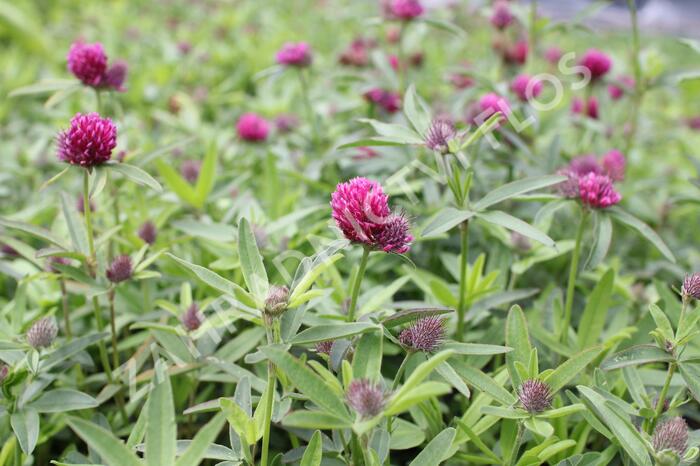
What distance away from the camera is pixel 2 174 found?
2.07 meters

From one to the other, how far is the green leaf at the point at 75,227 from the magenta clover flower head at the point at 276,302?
569 millimetres

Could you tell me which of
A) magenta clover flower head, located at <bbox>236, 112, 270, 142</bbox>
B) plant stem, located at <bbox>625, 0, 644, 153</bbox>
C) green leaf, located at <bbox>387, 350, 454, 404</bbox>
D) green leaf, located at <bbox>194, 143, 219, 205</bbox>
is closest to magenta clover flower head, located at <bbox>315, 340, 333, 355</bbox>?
green leaf, located at <bbox>387, 350, 454, 404</bbox>

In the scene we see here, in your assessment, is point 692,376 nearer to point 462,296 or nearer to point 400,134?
point 462,296

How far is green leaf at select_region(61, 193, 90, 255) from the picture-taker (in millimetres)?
1359

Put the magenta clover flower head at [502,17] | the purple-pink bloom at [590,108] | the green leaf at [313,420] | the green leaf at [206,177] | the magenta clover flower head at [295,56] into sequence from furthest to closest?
the purple-pink bloom at [590,108]
the magenta clover flower head at [502,17]
the magenta clover flower head at [295,56]
the green leaf at [206,177]
the green leaf at [313,420]

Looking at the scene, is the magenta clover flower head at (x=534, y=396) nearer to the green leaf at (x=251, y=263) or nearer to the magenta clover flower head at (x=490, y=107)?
the green leaf at (x=251, y=263)

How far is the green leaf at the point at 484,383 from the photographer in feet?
3.57

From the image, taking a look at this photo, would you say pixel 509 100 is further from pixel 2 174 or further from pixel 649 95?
pixel 649 95

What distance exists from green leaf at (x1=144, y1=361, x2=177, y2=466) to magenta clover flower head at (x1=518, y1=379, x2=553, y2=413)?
53 cm

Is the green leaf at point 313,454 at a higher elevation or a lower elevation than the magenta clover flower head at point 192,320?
lower

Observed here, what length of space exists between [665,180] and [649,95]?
6.62 feet

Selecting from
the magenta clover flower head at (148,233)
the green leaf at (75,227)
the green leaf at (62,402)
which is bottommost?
the green leaf at (62,402)

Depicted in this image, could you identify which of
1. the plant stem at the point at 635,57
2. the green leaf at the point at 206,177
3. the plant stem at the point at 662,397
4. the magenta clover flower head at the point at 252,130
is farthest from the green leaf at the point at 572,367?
the magenta clover flower head at the point at 252,130

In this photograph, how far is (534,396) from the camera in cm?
103
